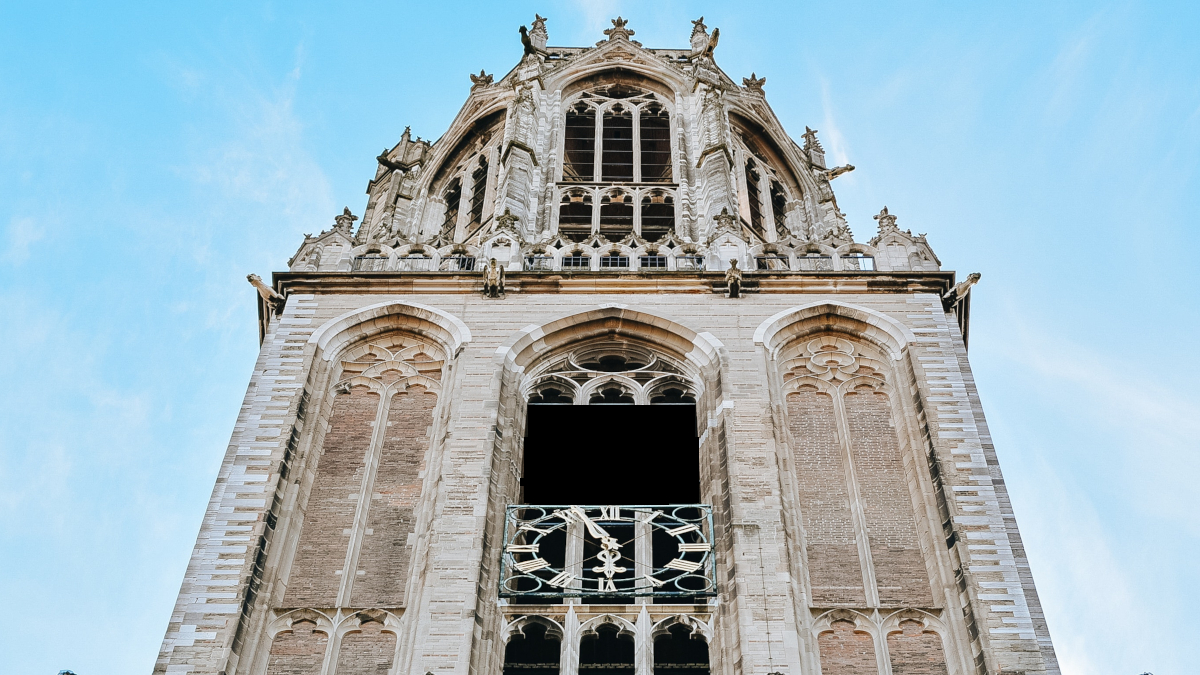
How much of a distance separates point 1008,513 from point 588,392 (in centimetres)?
586

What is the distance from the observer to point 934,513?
20.0 meters

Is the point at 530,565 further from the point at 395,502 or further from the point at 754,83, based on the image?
the point at 754,83

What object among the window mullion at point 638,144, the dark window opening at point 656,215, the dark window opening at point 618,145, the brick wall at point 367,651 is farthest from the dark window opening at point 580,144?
Answer: the brick wall at point 367,651

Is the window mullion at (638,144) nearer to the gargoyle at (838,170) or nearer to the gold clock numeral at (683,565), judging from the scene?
the gargoyle at (838,170)

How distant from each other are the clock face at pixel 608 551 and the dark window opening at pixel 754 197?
1190 cm

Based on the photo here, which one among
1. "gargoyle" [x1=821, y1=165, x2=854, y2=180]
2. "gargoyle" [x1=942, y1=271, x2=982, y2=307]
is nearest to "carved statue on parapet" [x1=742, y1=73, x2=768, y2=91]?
"gargoyle" [x1=821, y1=165, x2=854, y2=180]

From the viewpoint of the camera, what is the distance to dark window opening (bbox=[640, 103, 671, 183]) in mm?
33500

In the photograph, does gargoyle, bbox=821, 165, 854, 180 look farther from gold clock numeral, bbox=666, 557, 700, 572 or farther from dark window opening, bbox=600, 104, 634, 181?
gold clock numeral, bbox=666, 557, 700, 572

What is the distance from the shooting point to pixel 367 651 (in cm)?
1828

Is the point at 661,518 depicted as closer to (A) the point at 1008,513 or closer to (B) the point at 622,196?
(A) the point at 1008,513

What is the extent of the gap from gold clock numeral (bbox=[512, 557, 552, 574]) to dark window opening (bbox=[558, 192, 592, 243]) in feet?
36.7

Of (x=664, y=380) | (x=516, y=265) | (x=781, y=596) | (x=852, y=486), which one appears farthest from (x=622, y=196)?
(x=781, y=596)

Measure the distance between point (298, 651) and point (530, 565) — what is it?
2719 millimetres

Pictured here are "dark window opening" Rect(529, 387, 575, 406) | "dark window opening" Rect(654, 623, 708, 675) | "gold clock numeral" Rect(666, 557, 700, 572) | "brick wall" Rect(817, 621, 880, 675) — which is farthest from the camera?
"dark window opening" Rect(529, 387, 575, 406)
